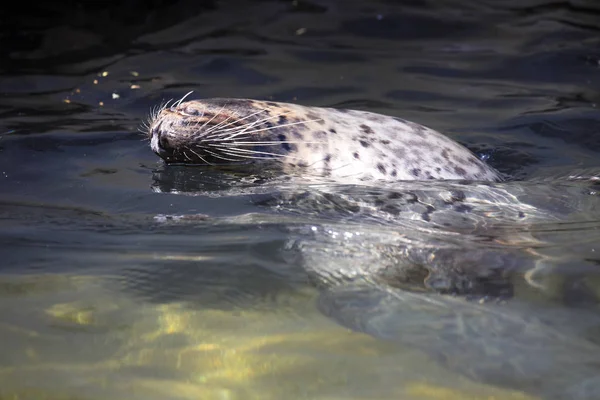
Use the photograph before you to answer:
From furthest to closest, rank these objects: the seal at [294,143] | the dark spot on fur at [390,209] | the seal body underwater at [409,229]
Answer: the seal at [294,143]
the dark spot on fur at [390,209]
the seal body underwater at [409,229]

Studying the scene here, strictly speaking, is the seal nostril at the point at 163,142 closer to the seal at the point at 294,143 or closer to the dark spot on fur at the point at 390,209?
the seal at the point at 294,143

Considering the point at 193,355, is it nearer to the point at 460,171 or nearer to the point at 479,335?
the point at 479,335

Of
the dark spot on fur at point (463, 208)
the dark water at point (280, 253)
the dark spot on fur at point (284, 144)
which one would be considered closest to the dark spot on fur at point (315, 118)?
the dark spot on fur at point (284, 144)

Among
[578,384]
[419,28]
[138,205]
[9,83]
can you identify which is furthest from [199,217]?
[419,28]

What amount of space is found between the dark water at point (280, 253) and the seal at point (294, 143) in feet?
0.58

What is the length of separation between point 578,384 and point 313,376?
30.1 inches

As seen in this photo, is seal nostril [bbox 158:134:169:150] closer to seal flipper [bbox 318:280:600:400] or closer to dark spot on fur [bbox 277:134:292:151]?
dark spot on fur [bbox 277:134:292:151]

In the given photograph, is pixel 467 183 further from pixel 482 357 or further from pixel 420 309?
pixel 482 357

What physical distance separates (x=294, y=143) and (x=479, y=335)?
1894 millimetres

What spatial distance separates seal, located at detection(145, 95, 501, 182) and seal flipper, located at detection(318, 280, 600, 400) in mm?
1312

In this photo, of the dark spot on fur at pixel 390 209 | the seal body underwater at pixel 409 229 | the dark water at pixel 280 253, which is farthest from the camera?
the dark spot on fur at pixel 390 209

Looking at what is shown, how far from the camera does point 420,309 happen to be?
298cm

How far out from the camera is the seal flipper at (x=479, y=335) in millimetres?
2531

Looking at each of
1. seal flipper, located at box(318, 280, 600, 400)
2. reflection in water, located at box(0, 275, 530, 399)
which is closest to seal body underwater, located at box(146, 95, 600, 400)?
seal flipper, located at box(318, 280, 600, 400)
